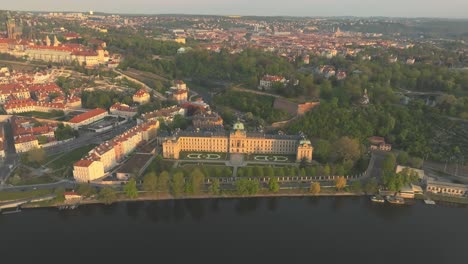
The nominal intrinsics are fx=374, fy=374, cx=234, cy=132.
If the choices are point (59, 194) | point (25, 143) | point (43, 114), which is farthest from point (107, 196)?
point (43, 114)

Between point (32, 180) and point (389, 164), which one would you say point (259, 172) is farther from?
point (32, 180)

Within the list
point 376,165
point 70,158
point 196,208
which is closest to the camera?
point 196,208

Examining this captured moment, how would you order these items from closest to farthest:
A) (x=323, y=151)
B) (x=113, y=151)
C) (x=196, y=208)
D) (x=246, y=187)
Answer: (x=196, y=208) < (x=246, y=187) < (x=113, y=151) < (x=323, y=151)

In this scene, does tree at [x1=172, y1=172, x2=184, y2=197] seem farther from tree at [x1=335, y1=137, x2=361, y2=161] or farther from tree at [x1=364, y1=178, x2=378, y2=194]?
tree at [x1=335, y1=137, x2=361, y2=161]

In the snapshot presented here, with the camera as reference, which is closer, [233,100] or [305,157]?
[305,157]

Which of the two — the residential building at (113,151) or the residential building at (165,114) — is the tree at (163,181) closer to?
the residential building at (113,151)

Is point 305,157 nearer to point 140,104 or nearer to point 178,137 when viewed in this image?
point 178,137

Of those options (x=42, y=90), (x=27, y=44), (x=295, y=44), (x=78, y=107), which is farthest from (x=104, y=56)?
(x=295, y=44)
